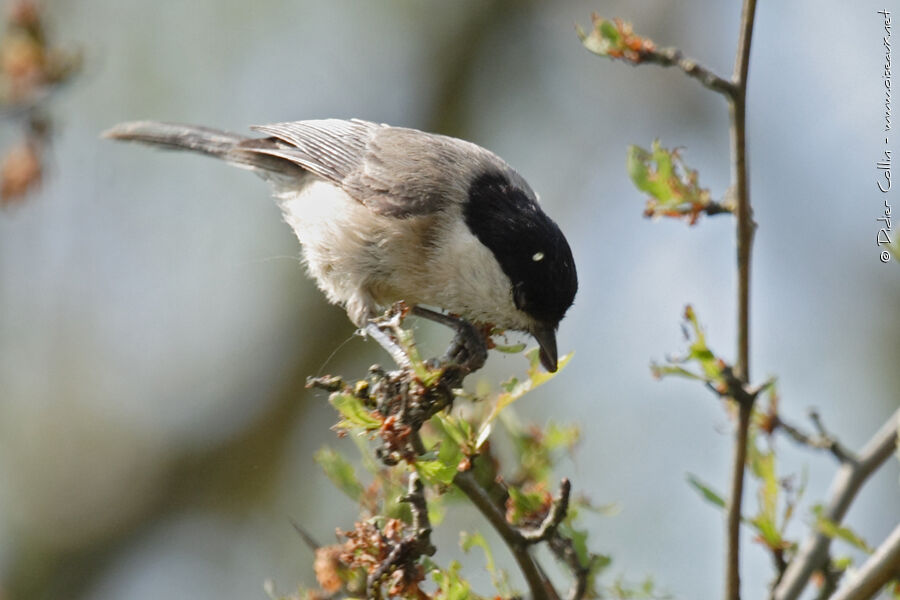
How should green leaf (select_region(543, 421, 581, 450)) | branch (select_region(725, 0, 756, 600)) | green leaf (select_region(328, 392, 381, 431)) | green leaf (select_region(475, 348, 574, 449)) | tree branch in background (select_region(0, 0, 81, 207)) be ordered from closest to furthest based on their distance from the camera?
1. green leaf (select_region(328, 392, 381, 431))
2. green leaf (select_region(475, 348, 574, 449))
3. branch (select_region(725, 0, 756, 600))
4. green leaf (select_region(543, 421, 581, 450))
5. tree branch in background (select_region(0, 0, 81, 207))

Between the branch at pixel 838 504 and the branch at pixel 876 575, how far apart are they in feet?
0.81

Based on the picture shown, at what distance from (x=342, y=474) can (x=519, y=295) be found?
0.85 metres

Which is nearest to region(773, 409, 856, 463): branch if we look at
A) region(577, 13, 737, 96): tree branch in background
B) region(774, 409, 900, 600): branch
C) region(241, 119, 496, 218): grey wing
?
region(774, 409, 900, 600): branch

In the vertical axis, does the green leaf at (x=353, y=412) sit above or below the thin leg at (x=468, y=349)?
above

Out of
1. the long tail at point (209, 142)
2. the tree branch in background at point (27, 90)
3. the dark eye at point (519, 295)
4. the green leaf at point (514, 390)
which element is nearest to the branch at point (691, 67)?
the green leaf at point (514, 390)

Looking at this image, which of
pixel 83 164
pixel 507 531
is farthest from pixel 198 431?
pixel 507 531

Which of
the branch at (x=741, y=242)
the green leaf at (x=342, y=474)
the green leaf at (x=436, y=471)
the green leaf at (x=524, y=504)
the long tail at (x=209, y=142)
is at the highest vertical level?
the branch at (x=741, y=242)

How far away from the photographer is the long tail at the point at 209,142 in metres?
3.32

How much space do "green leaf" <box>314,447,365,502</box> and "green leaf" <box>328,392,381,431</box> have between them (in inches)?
12.9

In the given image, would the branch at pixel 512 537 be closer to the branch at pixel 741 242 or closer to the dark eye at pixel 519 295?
the branch at pixel 741 242

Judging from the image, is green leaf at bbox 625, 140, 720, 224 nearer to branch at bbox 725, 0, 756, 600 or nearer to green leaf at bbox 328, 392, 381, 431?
branch at bbox 725, 0, 756, 600

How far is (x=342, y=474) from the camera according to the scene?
1804 mm

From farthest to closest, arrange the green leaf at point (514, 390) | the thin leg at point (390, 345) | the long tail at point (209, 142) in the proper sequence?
the long tail at point (209, 142) → the thin leg at point (390, 345) → the green leaf at point (514, 390)

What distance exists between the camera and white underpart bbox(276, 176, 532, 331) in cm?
257
